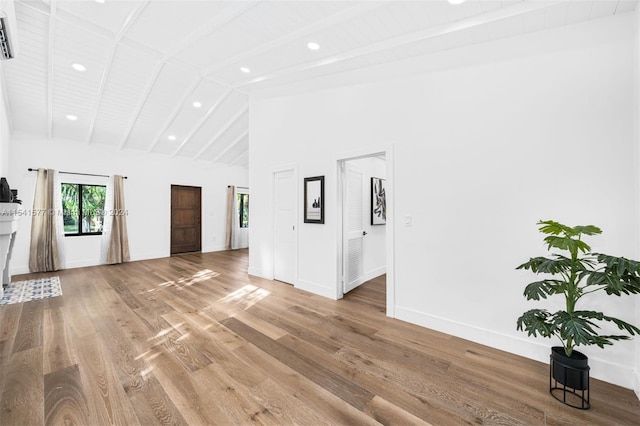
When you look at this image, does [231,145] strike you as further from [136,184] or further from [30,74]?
[30,74]

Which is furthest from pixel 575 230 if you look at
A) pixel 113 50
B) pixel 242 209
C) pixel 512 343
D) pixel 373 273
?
pixel 242 209

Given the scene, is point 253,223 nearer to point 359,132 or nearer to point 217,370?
point 359,132

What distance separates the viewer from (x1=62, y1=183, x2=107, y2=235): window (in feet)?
19.1

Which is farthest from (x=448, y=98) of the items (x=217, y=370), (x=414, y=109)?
(x=217, y=370)

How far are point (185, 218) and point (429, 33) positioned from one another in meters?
7.49

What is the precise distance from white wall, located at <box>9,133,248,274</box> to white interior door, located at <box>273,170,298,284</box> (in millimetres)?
4370

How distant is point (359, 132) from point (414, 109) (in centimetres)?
74

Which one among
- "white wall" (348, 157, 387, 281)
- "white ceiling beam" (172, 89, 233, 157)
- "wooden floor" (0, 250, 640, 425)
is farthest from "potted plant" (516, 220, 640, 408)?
"white ceiling beam" (172, 89, 233, 157)

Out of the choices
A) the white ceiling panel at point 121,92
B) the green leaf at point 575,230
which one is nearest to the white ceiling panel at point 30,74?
the white ceiling panel at point 121,92

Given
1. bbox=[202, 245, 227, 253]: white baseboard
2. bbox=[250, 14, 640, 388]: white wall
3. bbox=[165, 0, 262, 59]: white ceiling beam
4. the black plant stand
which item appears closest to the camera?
the black plant stand

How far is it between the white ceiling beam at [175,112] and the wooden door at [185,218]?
4.69 feet

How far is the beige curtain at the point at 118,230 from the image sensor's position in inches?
245

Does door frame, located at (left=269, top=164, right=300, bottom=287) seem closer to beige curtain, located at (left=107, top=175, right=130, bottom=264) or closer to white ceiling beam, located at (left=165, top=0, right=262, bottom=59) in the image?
white ceiling beam, located at (left=165, top=0, right=262, bottom=59)

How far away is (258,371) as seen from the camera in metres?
2.04
